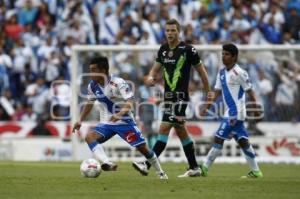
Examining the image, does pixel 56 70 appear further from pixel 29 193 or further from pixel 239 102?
pixel 29 193

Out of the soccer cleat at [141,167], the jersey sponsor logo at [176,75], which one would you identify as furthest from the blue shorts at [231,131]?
the soccer cleat at [141,167]

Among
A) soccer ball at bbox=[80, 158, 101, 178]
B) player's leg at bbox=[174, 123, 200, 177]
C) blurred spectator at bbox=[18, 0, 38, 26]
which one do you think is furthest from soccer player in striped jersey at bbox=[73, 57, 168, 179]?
blurred spectator at bbox=[18, 0, 38, 26]

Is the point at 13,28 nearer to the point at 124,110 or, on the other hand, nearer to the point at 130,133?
the point at 130,133

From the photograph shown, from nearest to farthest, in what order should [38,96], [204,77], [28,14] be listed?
[204,77] < [38,96] < [28,14]

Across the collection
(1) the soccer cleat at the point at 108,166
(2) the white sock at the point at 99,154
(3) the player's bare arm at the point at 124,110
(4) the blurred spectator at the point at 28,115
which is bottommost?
(4) the blurred spectator at the point at 28,115

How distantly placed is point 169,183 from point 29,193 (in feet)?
8.84

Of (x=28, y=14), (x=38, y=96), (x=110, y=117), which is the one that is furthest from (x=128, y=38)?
(x=110, y=117)

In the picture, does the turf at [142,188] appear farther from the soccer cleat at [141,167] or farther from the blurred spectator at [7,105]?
the blurred spectator at [7,105]

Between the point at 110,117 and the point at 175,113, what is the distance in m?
1.57

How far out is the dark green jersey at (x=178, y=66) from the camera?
16.5 metres

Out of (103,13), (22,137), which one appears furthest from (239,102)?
(103,13)

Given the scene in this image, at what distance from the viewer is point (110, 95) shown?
1522 centimetres

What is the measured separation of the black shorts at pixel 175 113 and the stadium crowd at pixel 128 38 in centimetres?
928

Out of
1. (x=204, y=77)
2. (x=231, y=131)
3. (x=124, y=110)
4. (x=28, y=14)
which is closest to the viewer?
(x=124, y=110)
